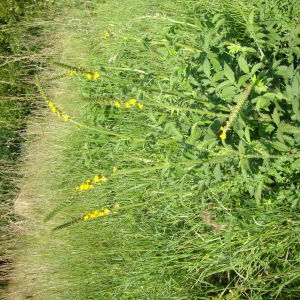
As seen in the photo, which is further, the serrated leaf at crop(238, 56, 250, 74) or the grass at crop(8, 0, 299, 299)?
the grass at crop(8, 0, 299, 299)

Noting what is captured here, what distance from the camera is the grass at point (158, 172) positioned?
1.65 m

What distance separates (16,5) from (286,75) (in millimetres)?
4471

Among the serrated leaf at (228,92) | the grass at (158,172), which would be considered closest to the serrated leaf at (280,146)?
the grass at (158,172)

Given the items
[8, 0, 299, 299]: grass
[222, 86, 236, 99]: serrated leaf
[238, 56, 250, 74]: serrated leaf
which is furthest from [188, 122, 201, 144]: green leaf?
[238, 56, 250, 74]: serrated leaf

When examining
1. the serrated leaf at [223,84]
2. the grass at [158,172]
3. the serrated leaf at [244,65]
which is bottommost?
the grass at [158,172]

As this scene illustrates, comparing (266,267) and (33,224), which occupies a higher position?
(266,267)

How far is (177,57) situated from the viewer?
6.62 feet

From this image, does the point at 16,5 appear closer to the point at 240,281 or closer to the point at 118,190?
the point at 118,190

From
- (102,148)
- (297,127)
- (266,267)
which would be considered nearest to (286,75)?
(297,127)

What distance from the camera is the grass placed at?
165 cm

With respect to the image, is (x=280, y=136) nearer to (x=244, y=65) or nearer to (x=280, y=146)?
(x=280, y=146)

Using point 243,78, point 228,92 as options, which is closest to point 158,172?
point 228,92

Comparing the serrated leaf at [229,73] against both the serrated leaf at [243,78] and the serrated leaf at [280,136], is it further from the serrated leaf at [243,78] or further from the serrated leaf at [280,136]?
the serrated leaf at [280,136]

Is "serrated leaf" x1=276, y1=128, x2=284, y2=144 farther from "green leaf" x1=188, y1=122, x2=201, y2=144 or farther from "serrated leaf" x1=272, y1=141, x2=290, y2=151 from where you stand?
"green leaf" x1=188, y1=122, x2=201, y2=144
